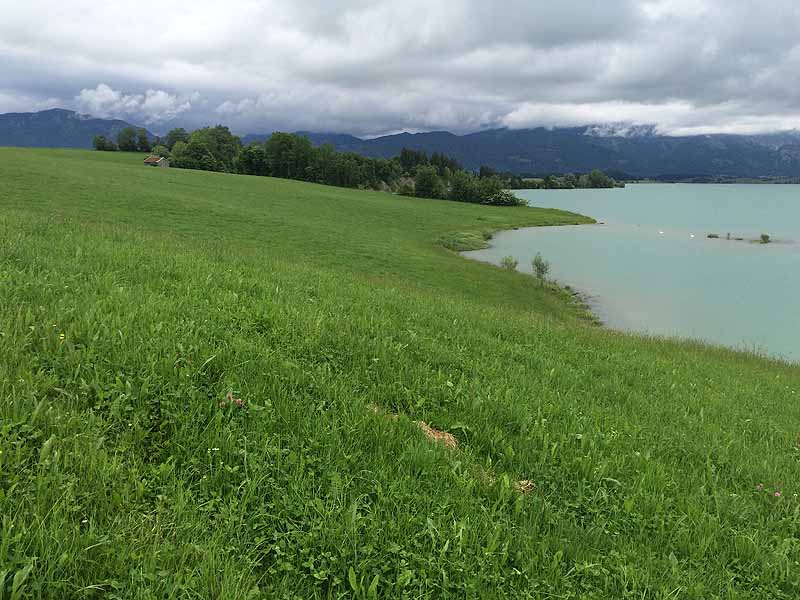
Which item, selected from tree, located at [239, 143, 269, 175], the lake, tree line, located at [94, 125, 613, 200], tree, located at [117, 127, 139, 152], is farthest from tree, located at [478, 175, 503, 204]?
tree, located at [117, 127, 139, 152]

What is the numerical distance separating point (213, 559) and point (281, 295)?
19.8 ft

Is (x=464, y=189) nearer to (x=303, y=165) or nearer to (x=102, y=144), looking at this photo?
(x=303, y=165)

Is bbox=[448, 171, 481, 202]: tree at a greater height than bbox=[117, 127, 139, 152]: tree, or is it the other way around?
bbox=[117, 127, 139, 152]: tree

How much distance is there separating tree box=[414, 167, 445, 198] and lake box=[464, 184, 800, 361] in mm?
46472

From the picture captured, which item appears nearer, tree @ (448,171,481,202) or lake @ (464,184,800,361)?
lake @ (464,184,800,361)

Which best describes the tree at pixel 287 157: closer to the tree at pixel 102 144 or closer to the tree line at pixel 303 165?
the tree line at pixel 303 165

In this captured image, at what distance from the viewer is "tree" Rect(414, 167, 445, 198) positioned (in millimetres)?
123625

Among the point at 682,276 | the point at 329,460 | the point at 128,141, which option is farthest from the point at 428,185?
the point at 329,460

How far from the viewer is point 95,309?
546 cm

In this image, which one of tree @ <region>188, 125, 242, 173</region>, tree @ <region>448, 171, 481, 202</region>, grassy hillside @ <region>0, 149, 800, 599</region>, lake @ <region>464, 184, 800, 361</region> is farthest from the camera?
tree @ <region>448, 171, 481, 202</region>

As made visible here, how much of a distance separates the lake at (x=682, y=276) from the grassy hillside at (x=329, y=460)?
913 inches

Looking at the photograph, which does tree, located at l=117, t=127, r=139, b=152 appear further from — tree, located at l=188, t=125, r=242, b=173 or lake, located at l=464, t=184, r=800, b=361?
lake, located at l=464, t=184, r=800, b=361

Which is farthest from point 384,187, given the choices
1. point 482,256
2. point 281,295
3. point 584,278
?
point 281,295

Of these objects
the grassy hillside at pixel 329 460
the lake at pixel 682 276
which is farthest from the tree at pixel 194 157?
the grassy hillside at pixel 329 460
